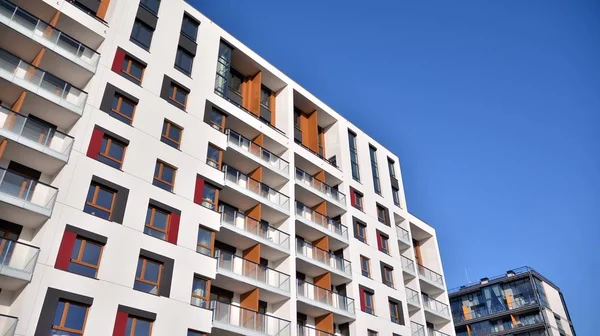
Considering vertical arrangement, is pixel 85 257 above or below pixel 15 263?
above

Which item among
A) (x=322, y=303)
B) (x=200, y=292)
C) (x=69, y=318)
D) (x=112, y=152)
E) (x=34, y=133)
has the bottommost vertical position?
(x=69, y=318)

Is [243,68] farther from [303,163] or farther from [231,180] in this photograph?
[231,180]

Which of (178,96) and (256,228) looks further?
(256,228)

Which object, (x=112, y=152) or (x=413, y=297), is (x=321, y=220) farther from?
(x=112, y=152)

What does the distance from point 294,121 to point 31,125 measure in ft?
73.7

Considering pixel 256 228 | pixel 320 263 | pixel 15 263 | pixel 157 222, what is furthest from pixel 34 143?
pixel 320 263

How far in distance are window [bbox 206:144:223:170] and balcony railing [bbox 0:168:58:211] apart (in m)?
9.69

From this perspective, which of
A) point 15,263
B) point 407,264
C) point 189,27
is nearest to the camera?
point 15,263

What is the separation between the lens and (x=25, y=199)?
2072 cm

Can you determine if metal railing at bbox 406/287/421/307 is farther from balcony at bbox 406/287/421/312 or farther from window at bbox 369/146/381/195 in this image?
window at bbox 369/146/381/195

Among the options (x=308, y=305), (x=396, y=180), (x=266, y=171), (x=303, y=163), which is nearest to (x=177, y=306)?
(x=308, y=305)

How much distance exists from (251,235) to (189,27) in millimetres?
14747

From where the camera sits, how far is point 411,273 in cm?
4191

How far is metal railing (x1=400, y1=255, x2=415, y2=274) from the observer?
1652 inches
